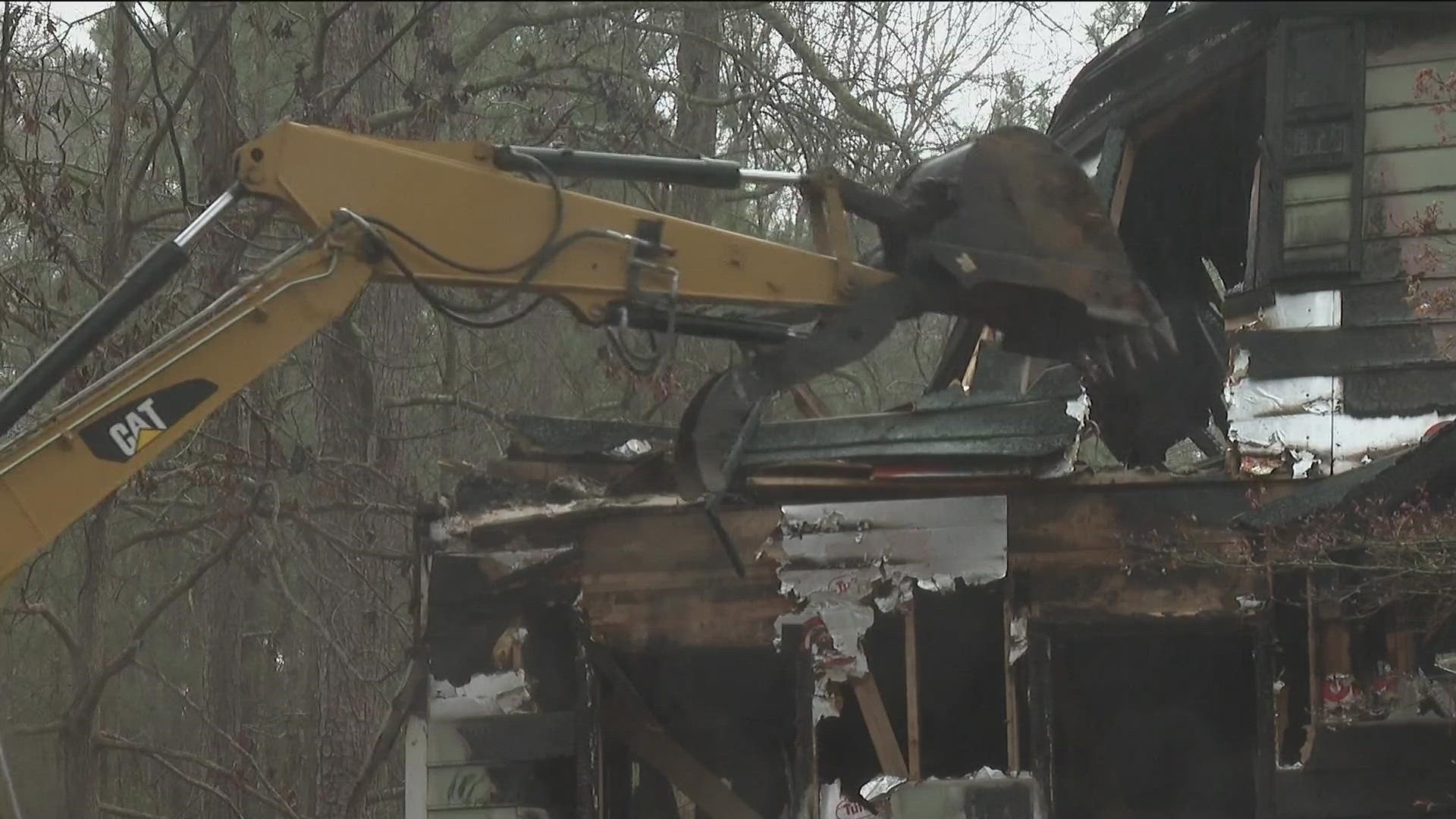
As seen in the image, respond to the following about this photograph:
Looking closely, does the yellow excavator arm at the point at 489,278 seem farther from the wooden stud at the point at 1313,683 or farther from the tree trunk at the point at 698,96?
the tree trunk at the point at 698,96

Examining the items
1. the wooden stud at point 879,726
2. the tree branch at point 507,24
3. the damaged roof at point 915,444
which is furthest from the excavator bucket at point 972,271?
the wooden stud at point 879,726

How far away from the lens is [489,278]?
16.7ft

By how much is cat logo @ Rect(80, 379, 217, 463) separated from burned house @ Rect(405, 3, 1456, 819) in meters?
2.45

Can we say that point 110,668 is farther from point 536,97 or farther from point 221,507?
point 536,97

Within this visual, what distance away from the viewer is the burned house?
21.4 feet

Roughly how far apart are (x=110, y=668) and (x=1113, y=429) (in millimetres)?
5990

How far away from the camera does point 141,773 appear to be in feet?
58.3

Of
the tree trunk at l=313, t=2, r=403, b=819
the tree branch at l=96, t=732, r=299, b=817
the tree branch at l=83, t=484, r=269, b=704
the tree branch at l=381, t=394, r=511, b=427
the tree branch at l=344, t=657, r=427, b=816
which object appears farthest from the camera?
the tree trunk at l=313, t=2, r=403, b=819

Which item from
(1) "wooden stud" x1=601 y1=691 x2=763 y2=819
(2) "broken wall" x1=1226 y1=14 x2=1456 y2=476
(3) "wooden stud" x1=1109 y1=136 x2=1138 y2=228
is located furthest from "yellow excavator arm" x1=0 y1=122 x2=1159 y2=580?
(3) "wooden stud" x1=1109 y1=136 x2=1138 y2=228

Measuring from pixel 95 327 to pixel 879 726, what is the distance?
3.68m

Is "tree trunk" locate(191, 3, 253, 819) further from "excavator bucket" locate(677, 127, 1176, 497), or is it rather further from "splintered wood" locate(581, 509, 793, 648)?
"excavator bucket" locate(677, 127, 1176, 497)

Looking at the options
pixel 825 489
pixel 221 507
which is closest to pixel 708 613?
pixel 825 489

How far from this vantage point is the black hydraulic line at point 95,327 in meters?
4.67

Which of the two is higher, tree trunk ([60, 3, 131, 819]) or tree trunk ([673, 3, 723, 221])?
tree trunk ([673, 3, 723, 221])
